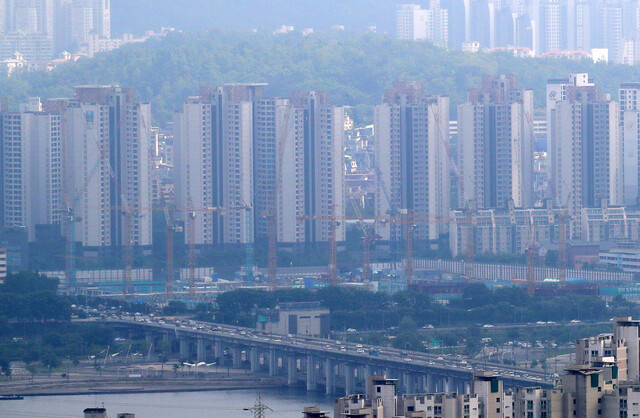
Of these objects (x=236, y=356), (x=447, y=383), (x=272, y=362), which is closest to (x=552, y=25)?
(x=236, y=356)

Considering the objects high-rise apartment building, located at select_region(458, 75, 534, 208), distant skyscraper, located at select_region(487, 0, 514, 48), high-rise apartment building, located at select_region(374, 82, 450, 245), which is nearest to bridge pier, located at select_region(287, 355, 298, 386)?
high-rise apartment building, located at select_region(374, 82, 450, 245)

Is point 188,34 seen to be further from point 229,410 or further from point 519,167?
point 229,410

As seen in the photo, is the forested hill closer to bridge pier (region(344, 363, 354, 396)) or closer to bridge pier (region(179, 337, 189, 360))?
bridge pier (region(179, 337, 189, 360))

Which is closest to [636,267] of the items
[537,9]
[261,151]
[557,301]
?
[557,301]

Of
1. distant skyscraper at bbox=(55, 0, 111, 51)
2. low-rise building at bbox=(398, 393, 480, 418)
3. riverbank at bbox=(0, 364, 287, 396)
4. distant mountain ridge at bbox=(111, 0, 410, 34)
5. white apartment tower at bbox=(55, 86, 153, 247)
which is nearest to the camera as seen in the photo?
low-rise building at bbox=(398, 393, 480, 418)

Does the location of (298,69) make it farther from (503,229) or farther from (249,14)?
(503,229)
